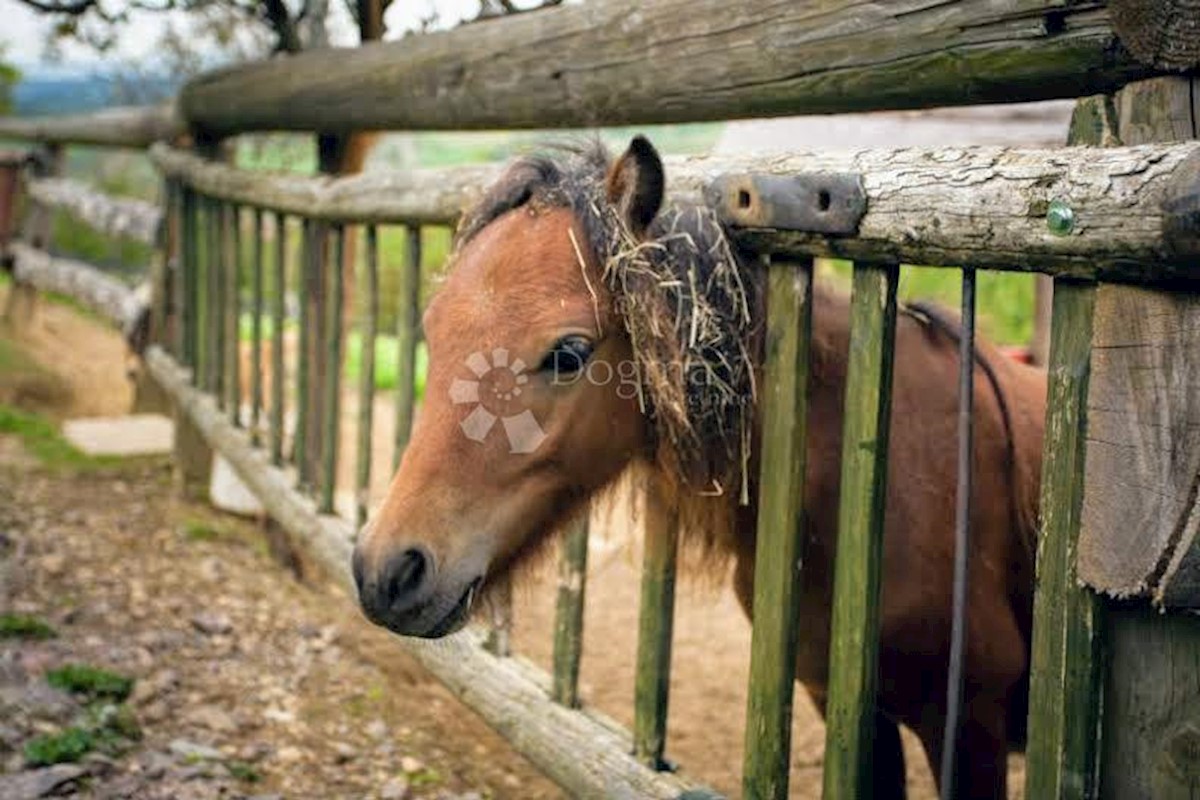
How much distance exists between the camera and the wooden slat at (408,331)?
3.81 m

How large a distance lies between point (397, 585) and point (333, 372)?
2614 millimetres

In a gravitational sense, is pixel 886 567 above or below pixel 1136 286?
below

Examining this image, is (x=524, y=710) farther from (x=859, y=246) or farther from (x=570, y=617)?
(x=859, y=246)

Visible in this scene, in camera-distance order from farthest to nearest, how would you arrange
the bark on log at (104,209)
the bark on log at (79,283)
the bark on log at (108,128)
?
the bark on log at (79,283) → the bark on log at (104,209) → the bark on log at (108,128)

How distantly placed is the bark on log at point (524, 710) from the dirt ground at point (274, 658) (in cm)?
30

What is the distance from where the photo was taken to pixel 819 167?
7.51ft

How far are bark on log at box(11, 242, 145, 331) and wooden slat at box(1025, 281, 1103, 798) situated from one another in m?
6.40

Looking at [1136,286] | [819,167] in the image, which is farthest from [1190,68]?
[819,167]

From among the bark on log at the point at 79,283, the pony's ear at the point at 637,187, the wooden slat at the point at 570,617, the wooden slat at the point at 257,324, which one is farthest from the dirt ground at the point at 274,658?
the bark on log at the point at 79,283

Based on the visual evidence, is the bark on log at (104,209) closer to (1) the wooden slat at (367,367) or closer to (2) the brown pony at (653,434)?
(1) the wooden slat at (367,367)

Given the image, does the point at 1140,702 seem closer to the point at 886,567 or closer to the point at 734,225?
the point at 886,567

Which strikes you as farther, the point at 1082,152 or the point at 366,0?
the point at 366,0

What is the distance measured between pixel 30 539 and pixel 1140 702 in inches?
188

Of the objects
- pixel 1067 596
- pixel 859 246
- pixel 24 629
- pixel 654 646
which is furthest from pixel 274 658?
pixel 1067 596
